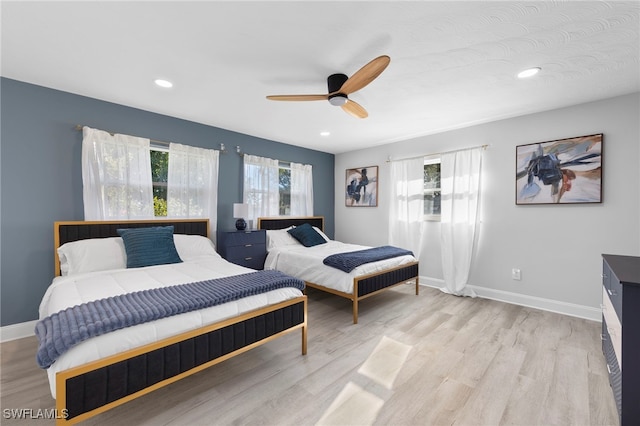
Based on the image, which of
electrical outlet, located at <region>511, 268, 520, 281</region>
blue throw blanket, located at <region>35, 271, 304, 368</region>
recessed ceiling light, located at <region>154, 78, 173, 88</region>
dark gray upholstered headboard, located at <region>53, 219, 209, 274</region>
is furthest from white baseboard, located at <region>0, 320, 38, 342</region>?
electrical outlet, located at <region>511, 268, 520, 281</region>

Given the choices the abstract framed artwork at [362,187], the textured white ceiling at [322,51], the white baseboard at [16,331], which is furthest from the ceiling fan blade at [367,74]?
the white baseboard at [16,331]

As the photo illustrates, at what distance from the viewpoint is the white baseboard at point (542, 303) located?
301cm

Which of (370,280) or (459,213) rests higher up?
(459,213)

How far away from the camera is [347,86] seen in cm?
218

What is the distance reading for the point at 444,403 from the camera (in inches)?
68.4

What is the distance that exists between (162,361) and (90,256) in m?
1.79

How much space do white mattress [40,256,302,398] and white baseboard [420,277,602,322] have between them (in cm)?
295

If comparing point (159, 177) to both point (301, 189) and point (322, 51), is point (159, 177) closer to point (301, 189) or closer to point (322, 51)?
point (301, 189)

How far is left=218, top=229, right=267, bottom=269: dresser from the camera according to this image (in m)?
3.76

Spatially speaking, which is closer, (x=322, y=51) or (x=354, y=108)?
(x=322, y=51)

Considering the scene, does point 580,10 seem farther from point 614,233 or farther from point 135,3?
point 135,3

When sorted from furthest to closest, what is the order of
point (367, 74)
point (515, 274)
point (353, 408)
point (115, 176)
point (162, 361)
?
point (515, 274) → point (115, 176) → point (367, 74) → point (353, 408) → point (162, 361)

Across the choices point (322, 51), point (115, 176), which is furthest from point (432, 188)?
point (115, 176)

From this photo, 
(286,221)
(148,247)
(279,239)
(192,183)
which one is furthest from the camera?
(286,221)
